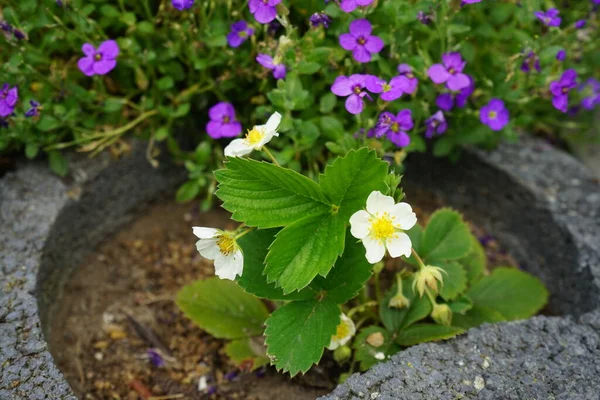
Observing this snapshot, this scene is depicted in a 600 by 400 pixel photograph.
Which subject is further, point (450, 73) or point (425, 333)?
point (450, 73)

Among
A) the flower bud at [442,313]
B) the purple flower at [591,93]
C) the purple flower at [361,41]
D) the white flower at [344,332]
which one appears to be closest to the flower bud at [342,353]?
the white flower at [344,332]

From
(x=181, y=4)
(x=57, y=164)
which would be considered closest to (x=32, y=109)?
(x=57, y=164)

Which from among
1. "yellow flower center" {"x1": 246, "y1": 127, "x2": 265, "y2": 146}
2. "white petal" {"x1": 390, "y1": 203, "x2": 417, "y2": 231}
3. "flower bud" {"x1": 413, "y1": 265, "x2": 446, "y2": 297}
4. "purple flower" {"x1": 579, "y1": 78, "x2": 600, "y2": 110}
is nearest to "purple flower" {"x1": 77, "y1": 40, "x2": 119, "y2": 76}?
"yellow flower center" {"x1": 246, "y1": 127, "x2": 265, "y2": 146}

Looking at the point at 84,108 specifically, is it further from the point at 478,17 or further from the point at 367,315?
the point at 478,17

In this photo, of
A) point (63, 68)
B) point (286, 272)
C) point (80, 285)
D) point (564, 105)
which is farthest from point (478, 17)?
point (80, 285)

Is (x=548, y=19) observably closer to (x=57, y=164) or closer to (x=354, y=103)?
(x=354, y=103)

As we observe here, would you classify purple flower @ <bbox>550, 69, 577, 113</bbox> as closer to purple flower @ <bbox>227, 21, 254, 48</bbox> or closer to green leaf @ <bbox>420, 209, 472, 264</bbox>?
green leaf @ <bbox>420, 209, 472, 264</bbox>
